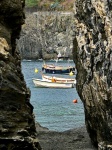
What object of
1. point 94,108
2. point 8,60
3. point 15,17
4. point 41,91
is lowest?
point 41,91

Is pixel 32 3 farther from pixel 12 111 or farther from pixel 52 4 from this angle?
pixel 12 111

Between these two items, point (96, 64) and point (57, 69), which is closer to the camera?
point (96, 64)

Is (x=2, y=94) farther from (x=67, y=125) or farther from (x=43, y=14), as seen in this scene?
(x=43, y=14)

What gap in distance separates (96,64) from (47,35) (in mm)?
119315

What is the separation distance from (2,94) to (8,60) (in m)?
1.91

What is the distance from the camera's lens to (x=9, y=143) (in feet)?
62.4

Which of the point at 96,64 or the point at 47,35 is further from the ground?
the point at 96,64

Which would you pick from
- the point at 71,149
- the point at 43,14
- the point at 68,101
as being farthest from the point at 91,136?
the point at 43,14

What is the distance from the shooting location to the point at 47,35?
145250mm

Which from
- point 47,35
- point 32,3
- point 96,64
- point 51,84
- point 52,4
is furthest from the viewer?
point 52,4

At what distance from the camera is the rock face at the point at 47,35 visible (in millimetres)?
138125

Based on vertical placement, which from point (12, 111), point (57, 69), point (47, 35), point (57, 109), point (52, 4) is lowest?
point (57, 69)

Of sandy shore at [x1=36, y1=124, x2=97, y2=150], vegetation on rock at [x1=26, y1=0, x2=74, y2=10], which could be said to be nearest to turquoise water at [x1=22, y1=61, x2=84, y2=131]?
sandy shore at [x1=36, y1=124, x2=97, y2=150]

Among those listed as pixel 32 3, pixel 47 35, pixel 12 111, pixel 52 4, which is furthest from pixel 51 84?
pixel 32 3
